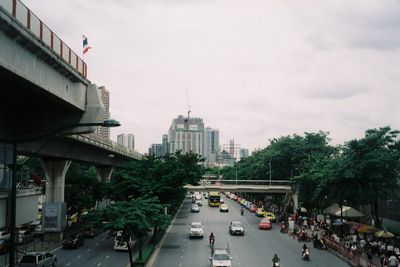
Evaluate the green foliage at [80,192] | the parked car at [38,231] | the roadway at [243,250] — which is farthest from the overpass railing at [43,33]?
the parked car at [38,231]

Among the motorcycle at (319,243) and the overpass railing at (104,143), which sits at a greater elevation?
the overpass railing at (104,143)

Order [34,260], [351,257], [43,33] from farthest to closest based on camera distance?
[351,257]
[34,260]
[43,33]

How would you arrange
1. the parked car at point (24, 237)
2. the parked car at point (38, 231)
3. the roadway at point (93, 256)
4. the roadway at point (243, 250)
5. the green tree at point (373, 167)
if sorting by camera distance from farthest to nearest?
the parked car at point (38, 231) → the parked car at point (24, 237) → the green tree at point (373, 167) → the roadway at point (243, 250) → the roadway at point (93, 256)

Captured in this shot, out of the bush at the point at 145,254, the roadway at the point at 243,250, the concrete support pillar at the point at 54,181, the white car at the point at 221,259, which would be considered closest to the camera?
the white car at the point at 221,259

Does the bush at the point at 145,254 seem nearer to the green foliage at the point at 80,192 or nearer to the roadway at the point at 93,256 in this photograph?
the roadway at the point at 93,256

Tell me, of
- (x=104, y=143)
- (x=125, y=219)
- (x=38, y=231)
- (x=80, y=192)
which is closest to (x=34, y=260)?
(x=125, y=219)

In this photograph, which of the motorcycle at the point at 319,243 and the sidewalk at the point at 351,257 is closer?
the sidewalk at the point at 351,257

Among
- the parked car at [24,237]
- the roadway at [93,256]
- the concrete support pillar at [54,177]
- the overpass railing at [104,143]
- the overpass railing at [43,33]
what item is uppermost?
the overpass railing at [43,33]

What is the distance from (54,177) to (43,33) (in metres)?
27.6

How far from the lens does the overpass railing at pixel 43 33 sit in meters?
15.7

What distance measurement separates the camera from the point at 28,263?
2806cm

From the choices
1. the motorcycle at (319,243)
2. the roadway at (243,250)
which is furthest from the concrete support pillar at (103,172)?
the motorcycle at (319,243)

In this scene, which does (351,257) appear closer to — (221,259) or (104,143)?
(221,259)

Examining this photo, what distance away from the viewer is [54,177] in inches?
1725
